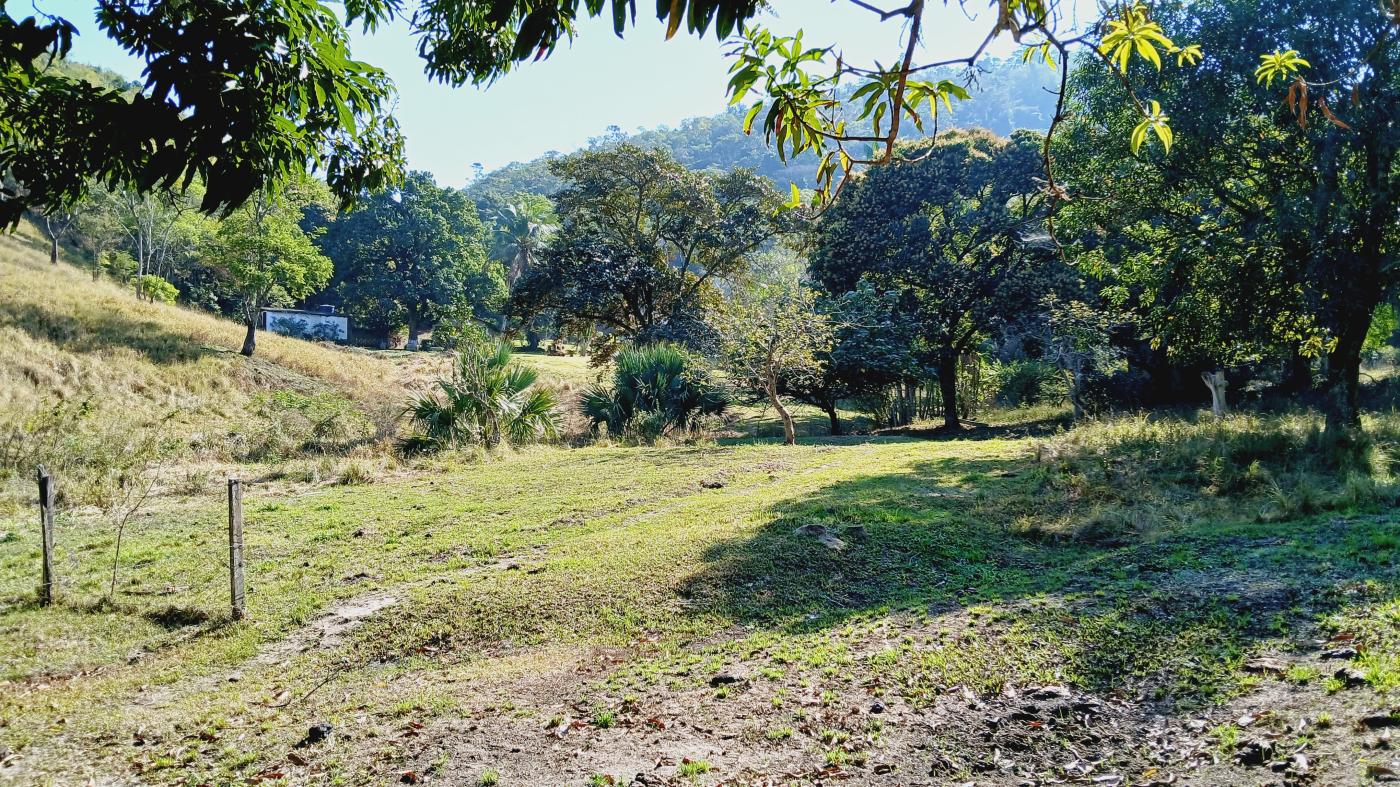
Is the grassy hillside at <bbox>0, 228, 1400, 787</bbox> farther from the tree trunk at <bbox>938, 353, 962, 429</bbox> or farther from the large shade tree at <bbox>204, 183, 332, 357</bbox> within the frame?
the large shade tree at <bbox>204, 183, 332, 357</bbox>

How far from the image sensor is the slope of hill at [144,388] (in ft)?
45.7

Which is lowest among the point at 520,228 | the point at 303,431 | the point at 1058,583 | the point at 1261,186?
the point at 1058,583

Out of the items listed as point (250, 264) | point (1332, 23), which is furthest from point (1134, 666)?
point (250, 264)

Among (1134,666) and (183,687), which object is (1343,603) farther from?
(183,687)

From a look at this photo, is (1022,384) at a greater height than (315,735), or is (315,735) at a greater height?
(1022,384)

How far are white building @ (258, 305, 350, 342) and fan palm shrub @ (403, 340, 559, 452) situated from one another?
1085 inches

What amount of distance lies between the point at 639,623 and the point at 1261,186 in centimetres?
1167

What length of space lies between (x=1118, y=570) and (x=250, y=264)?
3024 cm

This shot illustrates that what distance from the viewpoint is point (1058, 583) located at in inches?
208

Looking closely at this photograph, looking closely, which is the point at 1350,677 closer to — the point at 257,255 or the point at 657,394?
the point at 657,394

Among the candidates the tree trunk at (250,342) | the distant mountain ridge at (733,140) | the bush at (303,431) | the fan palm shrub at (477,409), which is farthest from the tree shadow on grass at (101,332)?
the distant mountain ridge at (733,140)

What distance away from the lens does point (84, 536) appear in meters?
8.91

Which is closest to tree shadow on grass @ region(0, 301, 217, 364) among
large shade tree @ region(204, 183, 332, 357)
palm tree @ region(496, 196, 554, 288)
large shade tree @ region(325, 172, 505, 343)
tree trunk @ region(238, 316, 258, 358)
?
tree trunk @ region(238, 316, 258, 358)

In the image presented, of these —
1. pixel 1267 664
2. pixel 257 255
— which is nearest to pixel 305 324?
pixel 257 255
